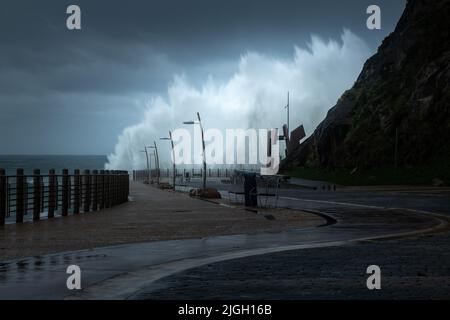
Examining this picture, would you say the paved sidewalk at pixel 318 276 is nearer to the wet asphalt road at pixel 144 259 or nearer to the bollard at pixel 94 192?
the wet asphalt road at pixel 144 259

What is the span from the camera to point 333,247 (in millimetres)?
12078

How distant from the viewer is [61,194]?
26.3 meters

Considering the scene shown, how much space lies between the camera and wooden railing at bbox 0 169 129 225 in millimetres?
19922

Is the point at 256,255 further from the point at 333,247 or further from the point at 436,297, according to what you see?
the point at 436,297

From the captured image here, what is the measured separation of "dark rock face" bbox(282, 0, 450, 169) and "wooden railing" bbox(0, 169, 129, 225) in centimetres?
2635

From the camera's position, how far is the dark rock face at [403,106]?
5347 cm

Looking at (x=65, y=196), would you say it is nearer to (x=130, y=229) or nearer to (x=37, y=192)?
(x=37, y=192)

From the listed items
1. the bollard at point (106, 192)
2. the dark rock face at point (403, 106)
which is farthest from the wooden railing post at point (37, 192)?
the dark rock face at point (403, 106)

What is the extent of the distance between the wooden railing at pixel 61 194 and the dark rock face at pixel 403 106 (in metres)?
26.4

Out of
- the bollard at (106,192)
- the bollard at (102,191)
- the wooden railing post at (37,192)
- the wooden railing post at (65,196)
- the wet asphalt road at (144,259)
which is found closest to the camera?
the wet asphalt road at (144,259)

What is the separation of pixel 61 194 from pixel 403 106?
38.2m

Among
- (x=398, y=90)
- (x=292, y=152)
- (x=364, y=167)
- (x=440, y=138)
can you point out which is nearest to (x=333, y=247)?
(x=440, y=138)

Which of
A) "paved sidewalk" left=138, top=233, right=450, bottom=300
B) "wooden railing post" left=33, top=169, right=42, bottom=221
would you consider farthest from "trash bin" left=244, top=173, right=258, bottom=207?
"paved sidewalk" left=138, top=233, right=450, bottom=300
